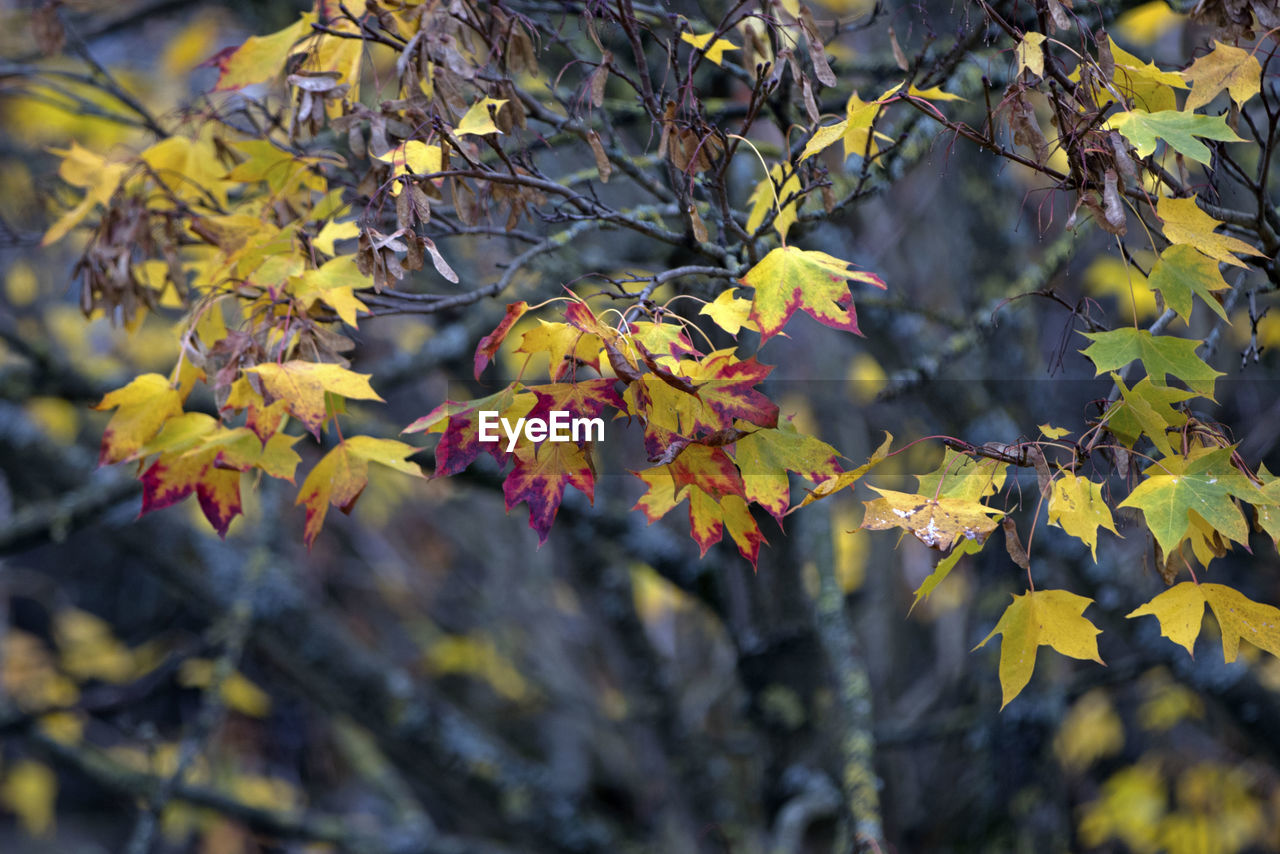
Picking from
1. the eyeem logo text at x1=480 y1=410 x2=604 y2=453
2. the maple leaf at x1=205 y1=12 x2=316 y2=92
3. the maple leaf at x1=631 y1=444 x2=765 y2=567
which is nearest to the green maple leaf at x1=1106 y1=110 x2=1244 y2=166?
the maple leaf at x1=631 y1=444 x2=765 y2=567

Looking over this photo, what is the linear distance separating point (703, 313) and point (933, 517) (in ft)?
1.18

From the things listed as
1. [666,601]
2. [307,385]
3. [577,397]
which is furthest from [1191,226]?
[666,601]

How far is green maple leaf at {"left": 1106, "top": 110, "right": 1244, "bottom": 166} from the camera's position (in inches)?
39.5

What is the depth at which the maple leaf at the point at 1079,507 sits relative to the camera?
3.19 feet

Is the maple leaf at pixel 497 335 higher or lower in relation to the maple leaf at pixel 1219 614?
higher

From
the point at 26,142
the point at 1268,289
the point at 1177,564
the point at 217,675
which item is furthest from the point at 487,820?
the point at 26,142

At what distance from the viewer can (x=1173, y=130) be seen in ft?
3.35

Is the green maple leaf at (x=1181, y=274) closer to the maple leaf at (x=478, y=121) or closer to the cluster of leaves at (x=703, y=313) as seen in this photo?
the cluster of leaves at (x=703, y=313)

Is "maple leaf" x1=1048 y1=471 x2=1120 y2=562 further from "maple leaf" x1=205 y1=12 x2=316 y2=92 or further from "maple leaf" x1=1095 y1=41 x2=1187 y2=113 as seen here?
"maple leaf" x1=205 y1=12 x2=316 y2=92

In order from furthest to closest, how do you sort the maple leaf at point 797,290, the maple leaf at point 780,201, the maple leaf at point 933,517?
the maple leaf at point 780,201 → the maple leaf at point 797,290 → the maple leaf at point 933,517

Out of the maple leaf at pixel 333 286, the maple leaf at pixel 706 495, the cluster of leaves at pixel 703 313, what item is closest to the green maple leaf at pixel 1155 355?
the cluster of leaves at pixel 703 313

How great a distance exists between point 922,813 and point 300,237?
9.55ft

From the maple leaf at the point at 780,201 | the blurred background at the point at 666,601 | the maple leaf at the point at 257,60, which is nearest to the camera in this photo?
the maple leaf at the point at 780,201

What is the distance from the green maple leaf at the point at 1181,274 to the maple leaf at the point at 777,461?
42cm
